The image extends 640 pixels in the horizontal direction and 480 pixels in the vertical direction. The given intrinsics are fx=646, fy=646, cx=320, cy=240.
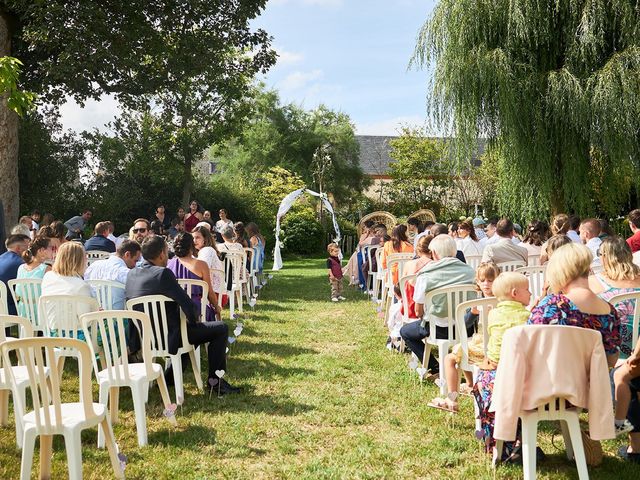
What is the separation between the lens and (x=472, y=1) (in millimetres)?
13469

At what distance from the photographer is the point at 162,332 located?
17.9 ft

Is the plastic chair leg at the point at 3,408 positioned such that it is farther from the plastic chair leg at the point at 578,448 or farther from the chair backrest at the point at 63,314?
the plastic chair leg at the point at 578,448

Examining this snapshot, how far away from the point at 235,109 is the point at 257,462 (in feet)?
61.1

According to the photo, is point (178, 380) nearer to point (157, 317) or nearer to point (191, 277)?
point (157, 317)

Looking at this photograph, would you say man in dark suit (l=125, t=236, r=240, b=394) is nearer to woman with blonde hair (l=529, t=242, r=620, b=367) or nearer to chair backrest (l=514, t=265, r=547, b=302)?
woman with blonde hair (l=529, t=242, r=620, b=367)

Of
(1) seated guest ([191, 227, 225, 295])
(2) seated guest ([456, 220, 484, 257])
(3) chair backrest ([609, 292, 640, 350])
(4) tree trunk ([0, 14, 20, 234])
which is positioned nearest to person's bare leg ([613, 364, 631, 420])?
(3) chair backrest ([609, 292, 640, 350])

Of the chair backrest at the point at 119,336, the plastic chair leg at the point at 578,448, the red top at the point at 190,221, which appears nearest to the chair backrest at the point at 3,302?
the chair backrest at the point at 119,336

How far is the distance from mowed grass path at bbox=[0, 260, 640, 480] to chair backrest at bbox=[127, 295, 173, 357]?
49 centimetres

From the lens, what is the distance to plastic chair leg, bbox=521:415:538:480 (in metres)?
3.44

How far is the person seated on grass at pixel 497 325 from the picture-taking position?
13.3 ft

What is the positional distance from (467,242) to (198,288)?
16.0 ft

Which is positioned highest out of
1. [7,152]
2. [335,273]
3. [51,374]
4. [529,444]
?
[7,152]

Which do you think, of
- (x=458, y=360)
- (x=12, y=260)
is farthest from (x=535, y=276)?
(x=12, y=260)

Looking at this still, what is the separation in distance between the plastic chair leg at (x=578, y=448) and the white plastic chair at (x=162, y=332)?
10.2 feet
